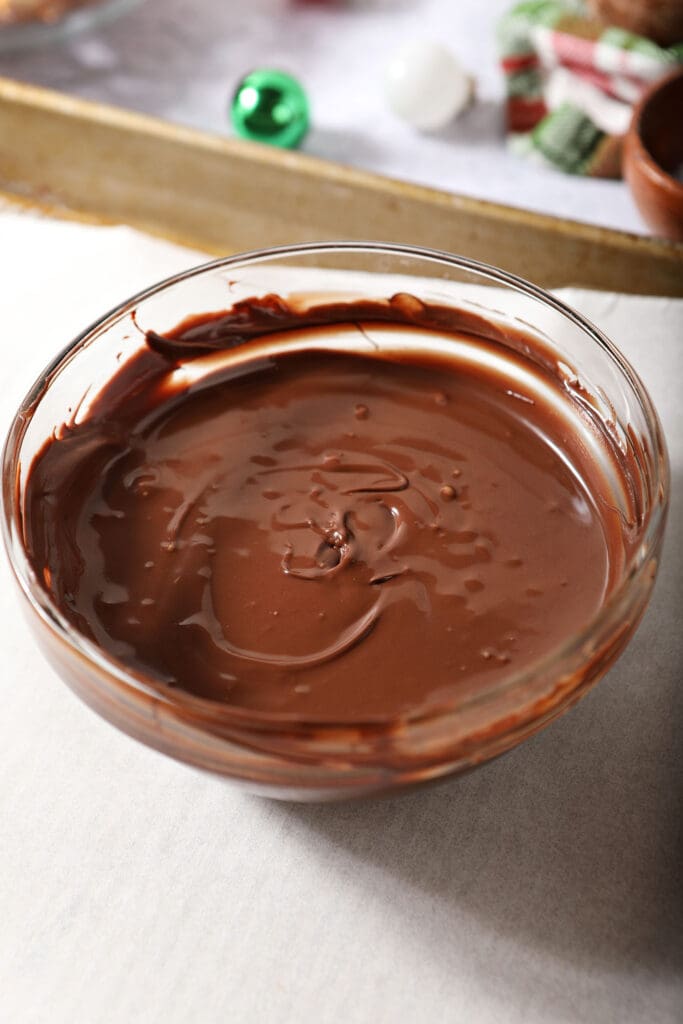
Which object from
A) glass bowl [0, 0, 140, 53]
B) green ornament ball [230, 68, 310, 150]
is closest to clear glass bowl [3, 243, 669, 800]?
green ornament ball [230, 68, 310, 150]

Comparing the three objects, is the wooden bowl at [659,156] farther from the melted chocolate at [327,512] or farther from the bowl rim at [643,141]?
the melted chocolate at [327,512]

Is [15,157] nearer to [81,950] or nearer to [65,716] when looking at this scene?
[65,716]

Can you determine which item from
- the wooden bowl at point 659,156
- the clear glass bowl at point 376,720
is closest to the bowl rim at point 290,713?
the clear glass bowl at point 376,720

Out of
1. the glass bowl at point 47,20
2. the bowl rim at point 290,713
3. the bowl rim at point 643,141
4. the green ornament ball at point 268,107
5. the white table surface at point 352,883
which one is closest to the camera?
the bowl rim at point 290,713

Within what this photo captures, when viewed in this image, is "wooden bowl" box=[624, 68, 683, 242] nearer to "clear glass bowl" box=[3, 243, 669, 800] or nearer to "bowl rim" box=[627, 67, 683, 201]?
"bowl rim" box=[627, 67, 683, 201]

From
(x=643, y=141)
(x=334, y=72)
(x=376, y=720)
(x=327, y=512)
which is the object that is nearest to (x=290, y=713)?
(x=376, y=720)
